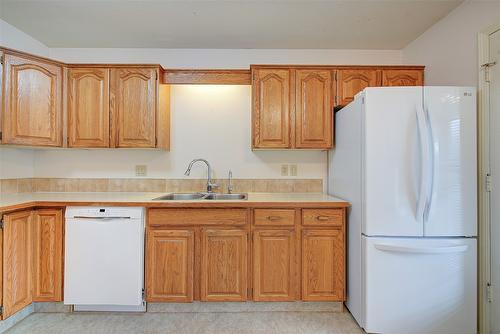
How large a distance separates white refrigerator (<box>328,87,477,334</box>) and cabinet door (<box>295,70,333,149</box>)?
628 mm

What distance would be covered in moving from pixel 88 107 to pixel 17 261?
1367 mm

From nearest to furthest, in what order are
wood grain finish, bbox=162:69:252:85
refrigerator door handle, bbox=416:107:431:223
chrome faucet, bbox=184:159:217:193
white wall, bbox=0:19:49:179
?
refrigerator door handle, bbox=416:107:431:223, white wall, bbox=0:19:49:179, wood grain finish, bbox=162:69:252:85, chrome faucet, bbox=184:159:217:193

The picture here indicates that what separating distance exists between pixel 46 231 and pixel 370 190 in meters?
2.51

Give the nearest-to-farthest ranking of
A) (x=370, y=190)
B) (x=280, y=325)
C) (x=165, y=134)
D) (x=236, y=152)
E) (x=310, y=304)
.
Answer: (x=370, y=190)
(x=280, y=325)
(x=310, y=304)
(x=165, y=134)
(x=236, y=152)

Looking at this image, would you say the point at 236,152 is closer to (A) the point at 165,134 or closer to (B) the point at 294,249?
(A) the point at 165,134

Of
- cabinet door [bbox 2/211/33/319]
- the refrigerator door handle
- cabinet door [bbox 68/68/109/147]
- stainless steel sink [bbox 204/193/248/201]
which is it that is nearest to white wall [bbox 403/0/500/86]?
the refrigerator door handle

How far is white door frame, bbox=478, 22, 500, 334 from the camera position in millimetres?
1807

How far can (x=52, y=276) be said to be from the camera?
207 centimetres

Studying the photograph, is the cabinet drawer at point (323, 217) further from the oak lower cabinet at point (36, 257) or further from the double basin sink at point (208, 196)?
Answer: the oak lower cabinet at point (36, 257)

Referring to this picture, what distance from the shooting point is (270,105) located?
8.04ft

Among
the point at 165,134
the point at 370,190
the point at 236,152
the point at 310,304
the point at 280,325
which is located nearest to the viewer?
the point at 370,190

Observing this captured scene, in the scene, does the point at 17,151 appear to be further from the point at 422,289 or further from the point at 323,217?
the point at 422,289

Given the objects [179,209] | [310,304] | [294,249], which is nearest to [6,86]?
[179,209]

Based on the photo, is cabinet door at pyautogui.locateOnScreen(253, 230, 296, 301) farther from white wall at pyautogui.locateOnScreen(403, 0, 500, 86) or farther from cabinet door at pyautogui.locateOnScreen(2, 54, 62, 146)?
cabinet door at pyautogui.locateOnScreen(2, 54, 62, 146)
